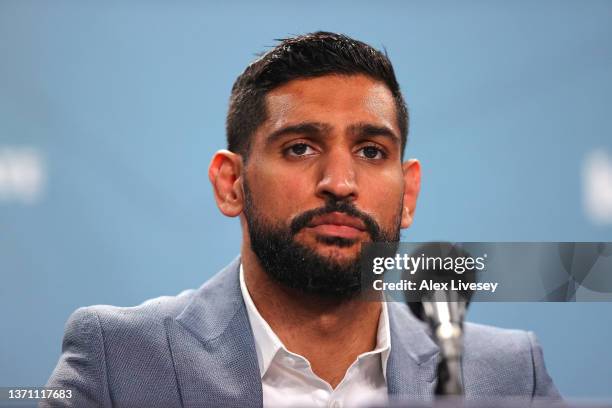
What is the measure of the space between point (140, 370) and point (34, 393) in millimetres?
334

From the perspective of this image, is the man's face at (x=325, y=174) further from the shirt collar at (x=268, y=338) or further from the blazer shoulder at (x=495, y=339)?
the blazer shoulder at (x=495, y=339)

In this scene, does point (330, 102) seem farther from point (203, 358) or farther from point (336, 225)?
point (203, 358)

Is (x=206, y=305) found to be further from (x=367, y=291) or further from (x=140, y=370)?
(x=367, y=291)

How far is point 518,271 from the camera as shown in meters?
2.67

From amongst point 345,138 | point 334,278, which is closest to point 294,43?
point 345,138

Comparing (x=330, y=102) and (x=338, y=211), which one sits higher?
(x=330, y=102)

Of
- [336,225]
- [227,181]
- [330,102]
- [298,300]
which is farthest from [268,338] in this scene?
[330,102]

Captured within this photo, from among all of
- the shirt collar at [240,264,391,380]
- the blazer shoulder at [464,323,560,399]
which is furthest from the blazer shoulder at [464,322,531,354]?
the shirt collar at [240,264,391,380]

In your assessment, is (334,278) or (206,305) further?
(206,305)

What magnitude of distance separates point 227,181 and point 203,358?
2.11 feet

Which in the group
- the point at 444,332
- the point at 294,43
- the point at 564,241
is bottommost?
the point at 444,332

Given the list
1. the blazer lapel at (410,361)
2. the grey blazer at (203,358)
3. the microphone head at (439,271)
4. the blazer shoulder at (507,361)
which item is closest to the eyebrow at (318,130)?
the microphone head at (439,271)

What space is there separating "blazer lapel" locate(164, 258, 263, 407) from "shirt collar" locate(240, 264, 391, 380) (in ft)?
0.11

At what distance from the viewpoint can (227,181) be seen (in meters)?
2.86
